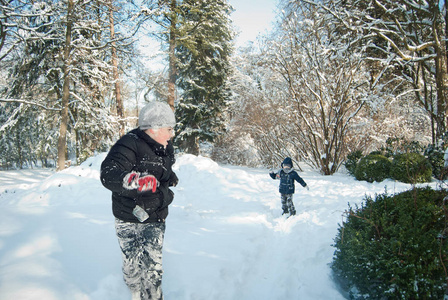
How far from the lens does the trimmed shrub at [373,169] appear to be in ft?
28.1

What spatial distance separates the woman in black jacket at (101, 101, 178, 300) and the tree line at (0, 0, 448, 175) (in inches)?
350

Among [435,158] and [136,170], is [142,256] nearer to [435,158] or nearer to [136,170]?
[136,170]

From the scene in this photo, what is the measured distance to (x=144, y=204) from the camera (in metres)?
2.07

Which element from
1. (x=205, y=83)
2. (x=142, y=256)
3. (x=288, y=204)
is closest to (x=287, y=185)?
(x=288, y=204)

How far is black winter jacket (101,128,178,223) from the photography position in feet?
6.10

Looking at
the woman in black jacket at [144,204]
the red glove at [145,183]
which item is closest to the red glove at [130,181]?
the red glove at [145,183]

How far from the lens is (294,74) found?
11234 millimetres

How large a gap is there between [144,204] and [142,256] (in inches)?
19.0

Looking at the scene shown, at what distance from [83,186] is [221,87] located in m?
12.7

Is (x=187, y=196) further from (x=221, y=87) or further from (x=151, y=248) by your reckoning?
(x=221, y=87)

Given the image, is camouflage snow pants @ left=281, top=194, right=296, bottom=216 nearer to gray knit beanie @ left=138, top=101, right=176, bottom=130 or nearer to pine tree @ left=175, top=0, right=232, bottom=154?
gray knit beanie @ left=138, top=101, right=176, bottom=130

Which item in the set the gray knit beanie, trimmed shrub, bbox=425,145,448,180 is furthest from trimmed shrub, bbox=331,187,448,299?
trimmed shrub, bbox=425,145,448,180

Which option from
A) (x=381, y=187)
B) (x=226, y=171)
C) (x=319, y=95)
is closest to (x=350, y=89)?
(x=319, y=95)

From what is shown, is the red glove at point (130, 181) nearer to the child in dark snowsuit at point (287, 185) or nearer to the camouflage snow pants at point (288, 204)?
the child in dark snowsuit at point (287, 185)
